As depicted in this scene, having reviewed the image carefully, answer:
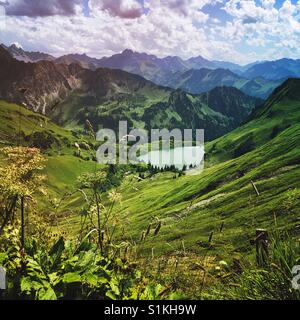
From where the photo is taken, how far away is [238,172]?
141875 millimetres

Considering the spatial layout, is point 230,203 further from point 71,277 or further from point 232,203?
point 71,277

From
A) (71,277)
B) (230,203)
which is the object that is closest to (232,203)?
(230,203)

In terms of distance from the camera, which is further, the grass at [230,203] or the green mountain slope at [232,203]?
the green mountain slope at [232,203]

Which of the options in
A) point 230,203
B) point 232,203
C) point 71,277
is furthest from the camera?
point 230,203

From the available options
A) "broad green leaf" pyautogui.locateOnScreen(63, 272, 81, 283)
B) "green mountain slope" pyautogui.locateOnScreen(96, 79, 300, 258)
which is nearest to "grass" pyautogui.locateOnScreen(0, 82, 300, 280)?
"green mountain slope" pyautogui.locateOnScreen(96, 79, 300, 258)

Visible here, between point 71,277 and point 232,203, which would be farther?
point 232,203

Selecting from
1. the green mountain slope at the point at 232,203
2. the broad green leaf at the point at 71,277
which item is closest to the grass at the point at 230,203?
the green mountain slope at the point at 232,203

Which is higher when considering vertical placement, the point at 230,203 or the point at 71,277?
the point at 71,277

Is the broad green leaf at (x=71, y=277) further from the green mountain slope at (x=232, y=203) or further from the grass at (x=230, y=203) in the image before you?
the green mountain slope at (x=232, y=203)

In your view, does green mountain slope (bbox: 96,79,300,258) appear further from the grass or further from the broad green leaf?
the broad green leaf

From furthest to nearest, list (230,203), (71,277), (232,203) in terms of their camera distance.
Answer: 1. (230,203)
2. (232,203)
3. (71,277)
